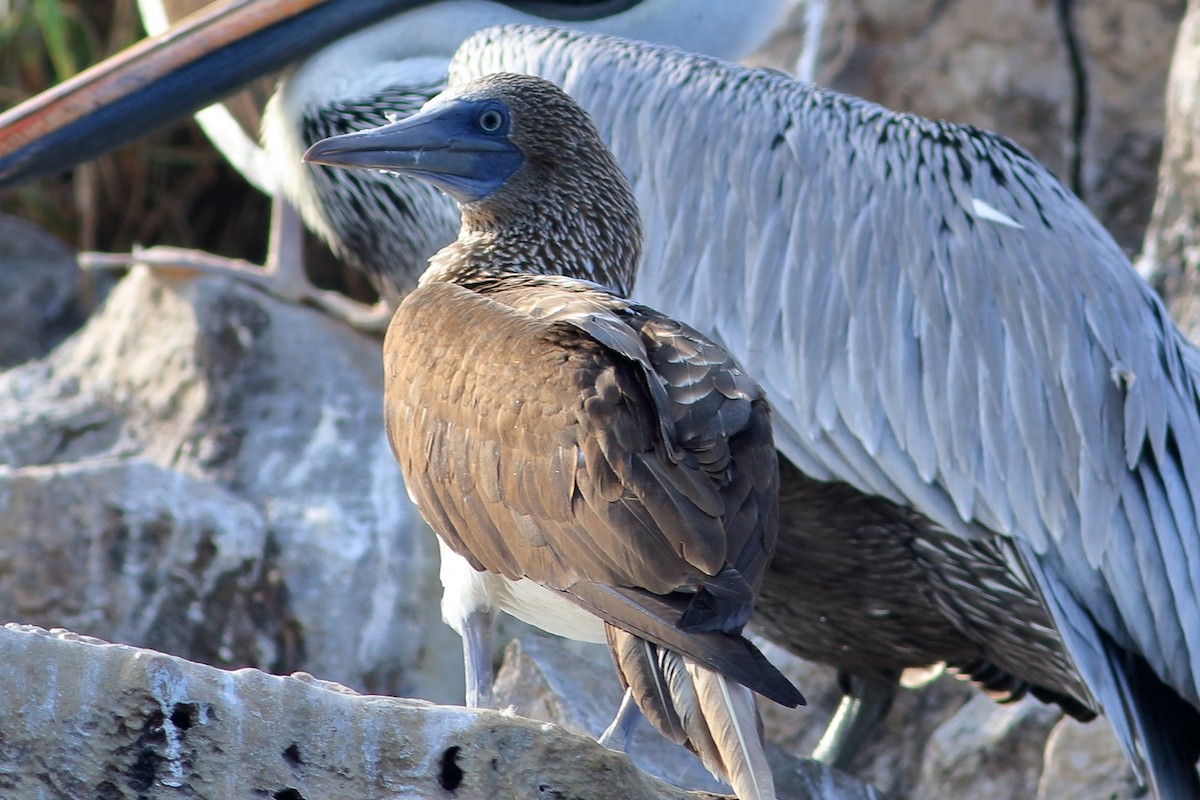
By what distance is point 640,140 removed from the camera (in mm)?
4441

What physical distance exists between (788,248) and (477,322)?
1638 mm

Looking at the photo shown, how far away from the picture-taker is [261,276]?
5.88m

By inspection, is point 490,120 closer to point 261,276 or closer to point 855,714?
point 855,714

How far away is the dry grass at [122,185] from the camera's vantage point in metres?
7.54

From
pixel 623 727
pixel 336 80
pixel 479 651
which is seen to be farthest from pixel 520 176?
pixel 336 80

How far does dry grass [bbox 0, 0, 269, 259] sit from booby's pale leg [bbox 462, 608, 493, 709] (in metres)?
4.99

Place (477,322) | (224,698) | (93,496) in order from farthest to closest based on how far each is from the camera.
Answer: (93,496), (477,322), (224,698)

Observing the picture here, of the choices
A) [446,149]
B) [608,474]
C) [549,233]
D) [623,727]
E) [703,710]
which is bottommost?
[623,727]

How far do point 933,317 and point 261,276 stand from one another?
251 centimetres

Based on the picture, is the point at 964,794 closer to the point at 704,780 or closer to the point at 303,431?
the point at 704,780

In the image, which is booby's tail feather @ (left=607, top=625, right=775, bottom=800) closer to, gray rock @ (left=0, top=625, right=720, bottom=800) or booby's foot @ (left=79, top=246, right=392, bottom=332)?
gray rock @ (left=0, top=625, right=720, bottom=800)

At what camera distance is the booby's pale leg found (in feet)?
9.66

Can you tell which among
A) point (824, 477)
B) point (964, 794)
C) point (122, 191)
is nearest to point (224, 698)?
point (824, 477)

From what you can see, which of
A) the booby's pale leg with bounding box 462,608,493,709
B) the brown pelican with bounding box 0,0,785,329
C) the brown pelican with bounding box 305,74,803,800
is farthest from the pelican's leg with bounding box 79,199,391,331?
the booby's pale leg with bounding box 462,608,493,709
